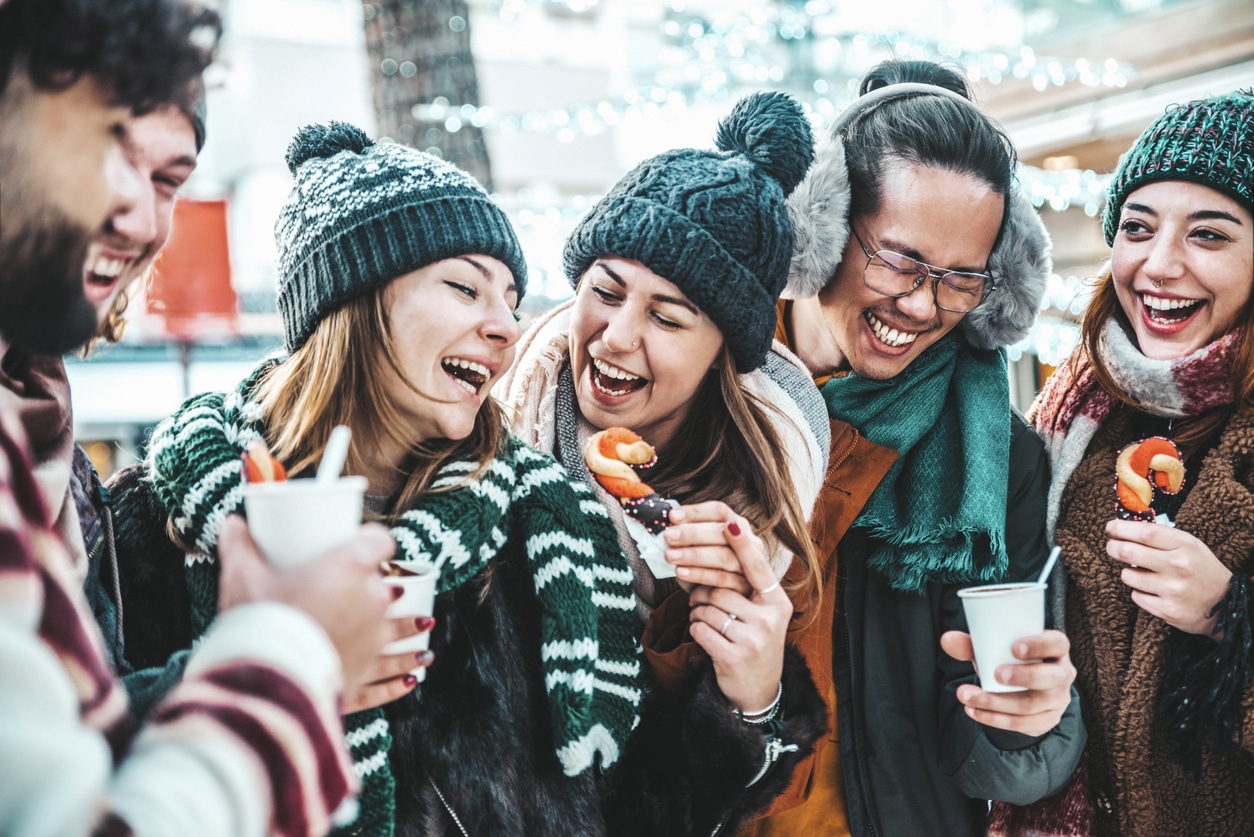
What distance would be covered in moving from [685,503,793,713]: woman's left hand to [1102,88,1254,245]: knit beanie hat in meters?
1.65

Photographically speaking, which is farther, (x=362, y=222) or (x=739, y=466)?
(x=739, y=466)

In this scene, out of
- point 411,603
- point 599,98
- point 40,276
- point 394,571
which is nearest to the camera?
point 40,276

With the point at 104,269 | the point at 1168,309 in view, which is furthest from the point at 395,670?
the point at 1168,309

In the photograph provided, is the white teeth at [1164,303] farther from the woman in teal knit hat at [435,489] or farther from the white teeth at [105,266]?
the white teeth at [105,266]

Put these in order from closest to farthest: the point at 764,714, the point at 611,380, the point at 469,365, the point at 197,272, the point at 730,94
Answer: the point at 469,365 < the point at 764,714 < the point at 611,380 < the point at 730,94 < the point at 197,272

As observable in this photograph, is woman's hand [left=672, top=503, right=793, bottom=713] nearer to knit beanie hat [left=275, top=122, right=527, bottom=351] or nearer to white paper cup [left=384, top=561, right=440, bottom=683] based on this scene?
white paper cup [left=384, top=561, right=440, bottom=683]

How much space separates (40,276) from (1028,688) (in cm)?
209

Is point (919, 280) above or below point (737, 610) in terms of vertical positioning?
above

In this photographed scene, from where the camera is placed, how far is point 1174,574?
250 centimetres

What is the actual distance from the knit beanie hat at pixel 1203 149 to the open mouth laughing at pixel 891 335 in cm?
78

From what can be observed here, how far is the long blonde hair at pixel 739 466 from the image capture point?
2617 mm

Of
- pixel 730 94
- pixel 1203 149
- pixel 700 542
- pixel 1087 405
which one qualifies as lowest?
pixel 700 542

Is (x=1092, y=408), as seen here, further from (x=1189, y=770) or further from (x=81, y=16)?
(x=81, y=16)

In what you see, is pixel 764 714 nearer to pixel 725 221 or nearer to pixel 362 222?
pixel 725 221
